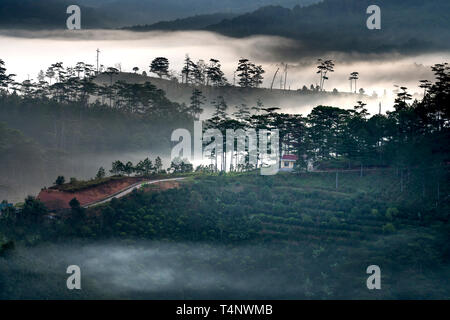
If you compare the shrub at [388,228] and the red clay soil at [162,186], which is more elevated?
the red clay soil at [162,186]

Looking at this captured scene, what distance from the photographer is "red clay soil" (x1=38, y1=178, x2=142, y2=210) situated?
232ft

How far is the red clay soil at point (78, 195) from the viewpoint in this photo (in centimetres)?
7056

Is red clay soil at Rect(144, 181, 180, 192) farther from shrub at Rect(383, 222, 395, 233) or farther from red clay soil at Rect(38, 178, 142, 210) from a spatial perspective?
shrub at Rect(383, 222, 395, 233)

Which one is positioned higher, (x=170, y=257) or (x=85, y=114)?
(x=85, y=114)

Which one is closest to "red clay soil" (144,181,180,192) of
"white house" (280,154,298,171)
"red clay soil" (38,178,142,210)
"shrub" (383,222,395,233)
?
"red clay soil" (38,178,142,210)

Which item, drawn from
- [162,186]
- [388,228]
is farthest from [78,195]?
[388,228]

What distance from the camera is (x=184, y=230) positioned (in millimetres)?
68000

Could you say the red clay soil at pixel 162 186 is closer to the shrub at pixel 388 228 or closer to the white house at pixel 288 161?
the white house at pixel 288 161

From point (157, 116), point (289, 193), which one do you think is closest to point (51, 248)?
point (289, 193)

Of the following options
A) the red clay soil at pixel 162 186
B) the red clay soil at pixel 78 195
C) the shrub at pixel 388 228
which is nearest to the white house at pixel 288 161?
the red clay soil at pixel 162 186

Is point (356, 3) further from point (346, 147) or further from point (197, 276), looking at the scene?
point (197, 276)

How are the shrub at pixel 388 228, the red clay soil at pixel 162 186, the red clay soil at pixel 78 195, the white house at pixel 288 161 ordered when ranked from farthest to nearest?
1. the white house at pixel 288 161
2. the red clay soil at pixel 162 186
3. the red clay soil at pixel 78 195
4. the shrub at pixel 388 228

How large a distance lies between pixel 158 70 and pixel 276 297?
3566 inches

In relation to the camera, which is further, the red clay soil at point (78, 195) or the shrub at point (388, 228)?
the red clay soil at point (78, 195)
